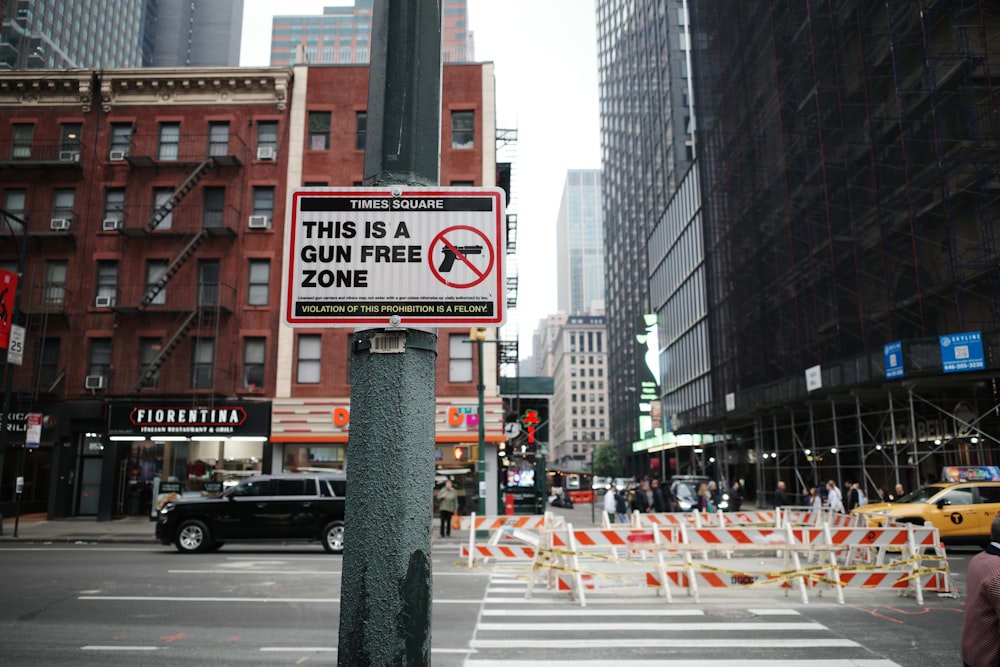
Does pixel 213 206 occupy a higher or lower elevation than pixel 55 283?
higher

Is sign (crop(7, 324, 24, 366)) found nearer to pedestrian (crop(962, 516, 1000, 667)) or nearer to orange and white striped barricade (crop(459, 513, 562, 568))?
orange and white striped barricade (crop(459, 513, 562, 568))

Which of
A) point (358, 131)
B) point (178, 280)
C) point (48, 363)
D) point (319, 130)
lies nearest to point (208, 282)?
point (178, 280)

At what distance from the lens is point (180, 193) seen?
31.5 metres

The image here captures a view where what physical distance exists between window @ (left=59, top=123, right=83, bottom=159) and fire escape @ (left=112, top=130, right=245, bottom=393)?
2423mm

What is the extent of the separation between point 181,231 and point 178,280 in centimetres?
202

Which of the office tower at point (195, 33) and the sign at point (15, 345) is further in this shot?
the office tower at point (195, 33)

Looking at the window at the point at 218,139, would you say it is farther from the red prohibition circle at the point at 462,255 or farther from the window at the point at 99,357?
the red prohibition circle at the point at 462,255

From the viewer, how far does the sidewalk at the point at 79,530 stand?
23.2 meters

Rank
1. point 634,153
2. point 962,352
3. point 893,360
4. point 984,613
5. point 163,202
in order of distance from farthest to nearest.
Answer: point 634,153, point 163,202, point 893,360, point 962,352, point 984,613

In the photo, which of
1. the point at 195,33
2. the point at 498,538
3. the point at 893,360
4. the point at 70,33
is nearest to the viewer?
the point at 498,538

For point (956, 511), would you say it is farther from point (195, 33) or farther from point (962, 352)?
point (195, 33)

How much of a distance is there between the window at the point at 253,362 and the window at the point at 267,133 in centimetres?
842

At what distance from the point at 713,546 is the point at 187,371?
24.4 meters

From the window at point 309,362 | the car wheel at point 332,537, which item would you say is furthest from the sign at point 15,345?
the car wheel at point 332,537
